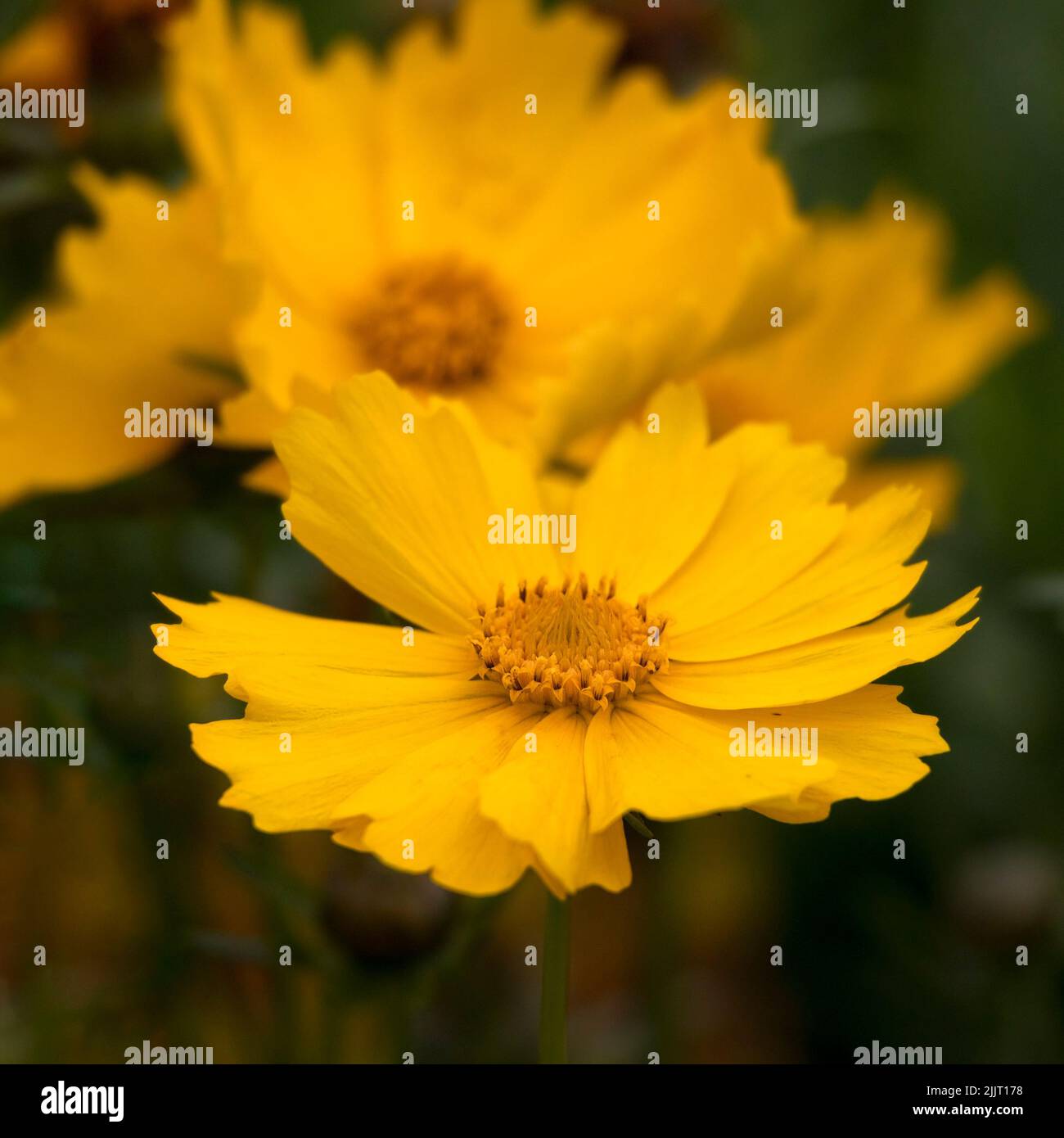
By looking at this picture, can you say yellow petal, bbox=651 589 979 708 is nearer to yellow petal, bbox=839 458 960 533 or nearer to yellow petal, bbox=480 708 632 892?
yellow petal, bbox=480 708 632 892

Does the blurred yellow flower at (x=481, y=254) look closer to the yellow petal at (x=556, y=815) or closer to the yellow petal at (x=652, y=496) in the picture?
the yellow petal at (x=652, y=496)

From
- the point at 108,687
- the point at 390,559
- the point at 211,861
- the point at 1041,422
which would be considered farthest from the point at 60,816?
the point at 1041,422

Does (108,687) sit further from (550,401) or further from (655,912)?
(655,912)

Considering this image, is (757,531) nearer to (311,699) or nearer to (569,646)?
(569,646)

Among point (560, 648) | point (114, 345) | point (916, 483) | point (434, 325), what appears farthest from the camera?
point (916, 483)

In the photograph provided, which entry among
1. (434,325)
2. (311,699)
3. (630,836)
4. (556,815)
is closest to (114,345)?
(434,325)

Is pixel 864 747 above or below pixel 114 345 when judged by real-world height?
below
